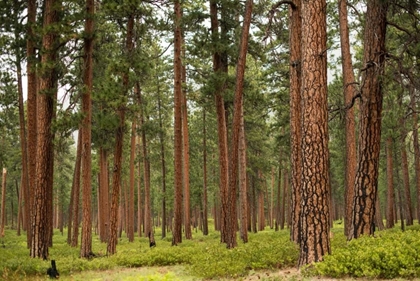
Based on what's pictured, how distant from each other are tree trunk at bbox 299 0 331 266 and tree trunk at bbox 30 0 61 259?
28.2 feet

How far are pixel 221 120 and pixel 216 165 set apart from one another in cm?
2183

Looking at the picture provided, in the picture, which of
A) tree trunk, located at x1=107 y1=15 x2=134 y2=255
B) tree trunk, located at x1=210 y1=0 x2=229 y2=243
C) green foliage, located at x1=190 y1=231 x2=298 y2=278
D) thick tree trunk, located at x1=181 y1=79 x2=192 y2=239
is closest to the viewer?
green foliage, located at x1=190 y1=231 x2=298 y2=278

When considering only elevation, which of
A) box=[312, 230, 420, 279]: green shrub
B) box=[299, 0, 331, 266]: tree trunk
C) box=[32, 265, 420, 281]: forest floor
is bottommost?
box=[32, 265, 420, 281]: forest floor

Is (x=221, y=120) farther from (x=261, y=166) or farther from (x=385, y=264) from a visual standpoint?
(x=261, y=166)

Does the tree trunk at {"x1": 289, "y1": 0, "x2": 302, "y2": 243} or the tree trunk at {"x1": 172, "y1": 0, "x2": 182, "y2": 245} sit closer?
the tree trunk at {"x1": 289, "y1": 0, "x2": 302, "y2": 243}

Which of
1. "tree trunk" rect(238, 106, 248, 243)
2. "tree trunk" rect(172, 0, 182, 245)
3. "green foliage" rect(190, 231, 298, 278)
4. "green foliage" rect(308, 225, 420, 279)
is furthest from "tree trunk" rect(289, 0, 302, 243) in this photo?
"tree trunk" rect(172, 0, 182, 245)

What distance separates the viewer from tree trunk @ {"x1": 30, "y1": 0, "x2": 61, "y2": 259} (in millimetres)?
13086

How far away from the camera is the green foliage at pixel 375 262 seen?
7062 mm

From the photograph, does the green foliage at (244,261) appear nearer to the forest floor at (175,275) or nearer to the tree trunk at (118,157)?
the forest floor at (175,275)

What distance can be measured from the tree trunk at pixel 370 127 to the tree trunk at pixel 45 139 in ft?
31.6

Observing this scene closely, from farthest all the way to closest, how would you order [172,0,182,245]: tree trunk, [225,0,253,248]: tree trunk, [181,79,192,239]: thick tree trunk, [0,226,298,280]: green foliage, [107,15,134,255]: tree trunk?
[181,79,192,239]: thick tree trunk → [172,0,182,245]: tree trunk → [107,15,134,255]: tree trunk → [225,0,253,248]: tree trunk → [0,226,298,280]: green foliage

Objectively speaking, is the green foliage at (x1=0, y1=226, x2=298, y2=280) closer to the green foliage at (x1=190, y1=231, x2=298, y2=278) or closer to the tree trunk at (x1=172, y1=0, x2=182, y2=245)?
the green foliage at (x1=190, y1=231, x2=298, y2=278)

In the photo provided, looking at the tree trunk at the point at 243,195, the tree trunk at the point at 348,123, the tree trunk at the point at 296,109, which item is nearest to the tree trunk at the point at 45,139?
the tree trunk at the point at 296,109

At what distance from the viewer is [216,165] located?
128 ft
